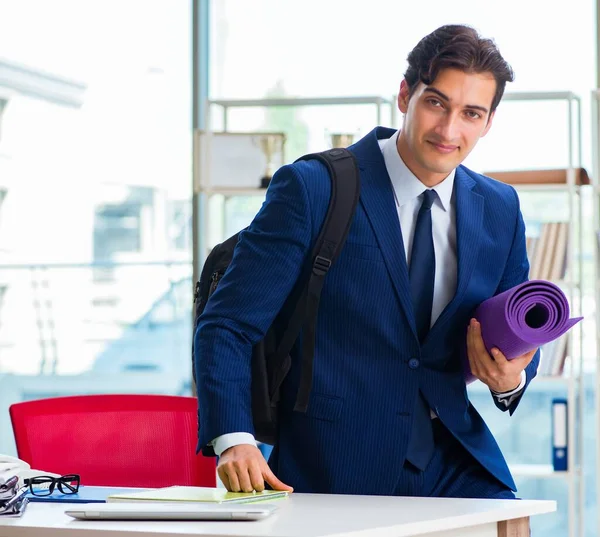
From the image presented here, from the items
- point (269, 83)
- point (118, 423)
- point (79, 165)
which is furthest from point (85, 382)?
point (118, 423)

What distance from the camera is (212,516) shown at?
1.54m

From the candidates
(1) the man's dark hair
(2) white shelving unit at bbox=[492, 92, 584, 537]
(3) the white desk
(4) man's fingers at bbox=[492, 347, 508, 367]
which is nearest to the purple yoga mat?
(4) man's fingers at bbox=[492, 347, 508, 367]

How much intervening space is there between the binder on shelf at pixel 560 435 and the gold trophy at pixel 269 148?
148 centimetres

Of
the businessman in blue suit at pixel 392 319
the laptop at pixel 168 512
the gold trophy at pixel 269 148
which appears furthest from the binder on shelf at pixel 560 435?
the laptop at pixel 168 512

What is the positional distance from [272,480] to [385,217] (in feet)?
1.78

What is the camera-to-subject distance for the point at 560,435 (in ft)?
13.5

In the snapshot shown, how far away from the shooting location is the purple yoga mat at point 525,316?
5.89 feet

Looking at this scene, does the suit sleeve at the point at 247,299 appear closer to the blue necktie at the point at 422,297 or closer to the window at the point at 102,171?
the blue necktie at the point at 422,297

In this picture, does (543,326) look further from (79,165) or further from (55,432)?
(79,165)

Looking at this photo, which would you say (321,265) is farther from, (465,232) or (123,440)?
(123,440)

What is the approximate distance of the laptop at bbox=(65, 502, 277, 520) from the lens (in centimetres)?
153

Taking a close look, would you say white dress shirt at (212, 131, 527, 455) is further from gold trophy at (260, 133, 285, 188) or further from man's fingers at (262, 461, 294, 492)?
gold trophy at (260, 133, 285, 188)

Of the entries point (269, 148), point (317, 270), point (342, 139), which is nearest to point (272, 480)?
point (317, 270)

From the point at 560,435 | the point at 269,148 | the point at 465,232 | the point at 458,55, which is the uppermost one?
the point at 269,148
